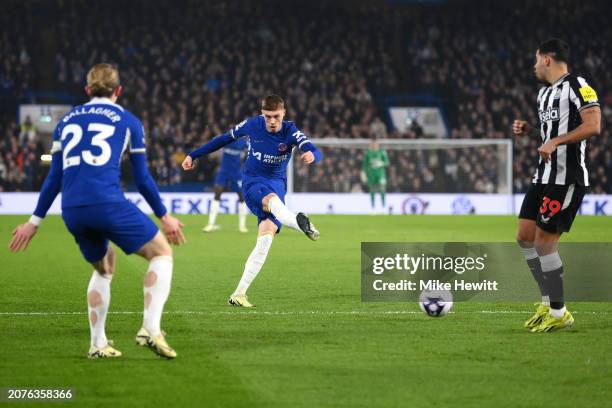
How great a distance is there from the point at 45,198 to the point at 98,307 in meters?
0.80

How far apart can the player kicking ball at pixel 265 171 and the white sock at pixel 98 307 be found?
2844mm

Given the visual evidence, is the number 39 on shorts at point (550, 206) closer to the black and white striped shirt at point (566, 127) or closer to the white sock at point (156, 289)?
the black and white striped shirt at point (566, 127)

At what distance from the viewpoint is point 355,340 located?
7477mm

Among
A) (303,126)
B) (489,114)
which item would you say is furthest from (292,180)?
(489,114)

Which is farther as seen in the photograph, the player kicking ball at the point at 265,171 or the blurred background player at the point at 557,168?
the player kicking ball at the point at 265,171

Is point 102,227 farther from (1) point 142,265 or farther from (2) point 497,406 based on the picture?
(1) point 142,265

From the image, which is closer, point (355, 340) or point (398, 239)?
point (355, 340)

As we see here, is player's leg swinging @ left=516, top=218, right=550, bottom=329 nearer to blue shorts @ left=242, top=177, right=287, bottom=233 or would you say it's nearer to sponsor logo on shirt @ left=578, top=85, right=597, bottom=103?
sponsor logo on shirt @ left=578, top=85, right=597, bottom=103

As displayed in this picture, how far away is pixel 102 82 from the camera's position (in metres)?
6.42

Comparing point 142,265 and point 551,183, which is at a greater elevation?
point 551,183

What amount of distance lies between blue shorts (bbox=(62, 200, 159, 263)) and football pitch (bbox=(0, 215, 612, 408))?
817 mm

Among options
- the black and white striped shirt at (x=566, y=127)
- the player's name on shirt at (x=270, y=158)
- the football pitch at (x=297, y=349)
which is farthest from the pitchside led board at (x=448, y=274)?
the black and white striped shirt at (x=566, y=127)

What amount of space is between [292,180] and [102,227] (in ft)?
78.1

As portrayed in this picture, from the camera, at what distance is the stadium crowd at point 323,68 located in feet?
101
